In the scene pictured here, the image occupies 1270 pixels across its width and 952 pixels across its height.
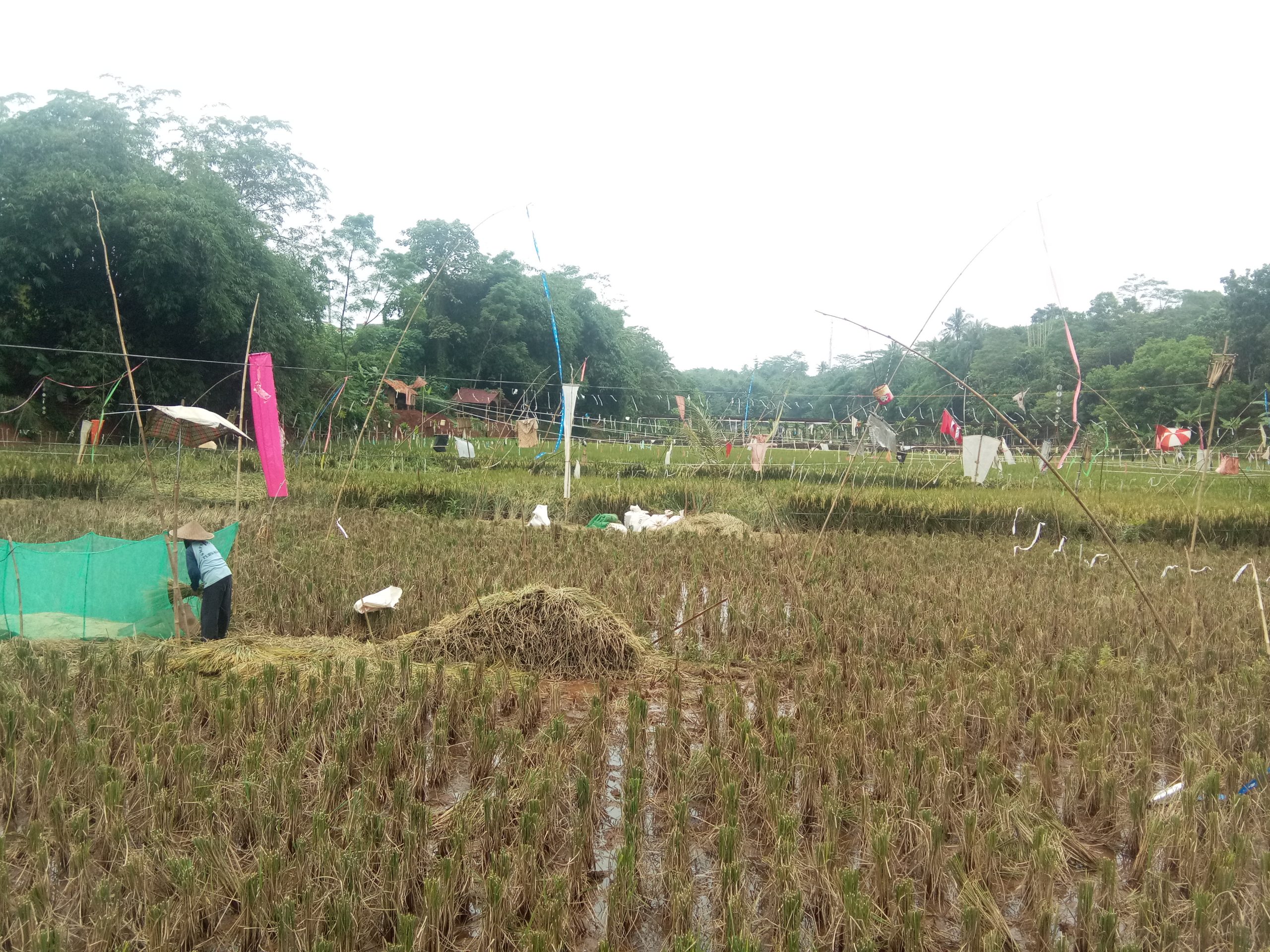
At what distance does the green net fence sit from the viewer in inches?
212

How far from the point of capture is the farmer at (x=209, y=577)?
218 inches

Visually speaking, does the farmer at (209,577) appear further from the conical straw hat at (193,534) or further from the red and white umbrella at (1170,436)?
the red and white umbrella at (1170,436)

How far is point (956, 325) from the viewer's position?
60.4 meters

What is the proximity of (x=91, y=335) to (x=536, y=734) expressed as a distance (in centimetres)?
2165

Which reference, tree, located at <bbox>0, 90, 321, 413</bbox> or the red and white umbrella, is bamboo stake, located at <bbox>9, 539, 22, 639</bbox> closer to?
tree, located at <bbox>0, 90, 321, 413</bbox>

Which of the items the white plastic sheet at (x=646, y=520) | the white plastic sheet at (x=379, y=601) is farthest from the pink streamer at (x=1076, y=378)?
the white plastic sheet at (x=646, y=520)

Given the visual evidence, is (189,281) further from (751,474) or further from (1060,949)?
(1060,949)

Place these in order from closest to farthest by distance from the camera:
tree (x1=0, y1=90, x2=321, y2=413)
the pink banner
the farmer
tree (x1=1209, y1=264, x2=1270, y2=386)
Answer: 1. the farmer
2. the pink banner
3. tree (x1=0, y1=90, x2=321, y2=413)
4. tree (x1=1209, y1=264, x2=1270, y2=386)

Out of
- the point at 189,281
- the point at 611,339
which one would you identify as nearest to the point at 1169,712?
the point at 189,281

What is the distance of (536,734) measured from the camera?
13.8 feet

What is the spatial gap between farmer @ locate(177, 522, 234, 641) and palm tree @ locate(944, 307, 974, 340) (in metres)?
57.9

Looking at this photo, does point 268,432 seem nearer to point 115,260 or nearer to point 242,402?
point 242,402

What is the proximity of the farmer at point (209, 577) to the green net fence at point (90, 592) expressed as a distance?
9cm

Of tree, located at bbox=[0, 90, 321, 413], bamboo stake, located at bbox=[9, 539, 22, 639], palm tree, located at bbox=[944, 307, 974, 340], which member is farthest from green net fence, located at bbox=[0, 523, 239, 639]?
palm tree, located at bbox=[944, 307, 974, 340]
